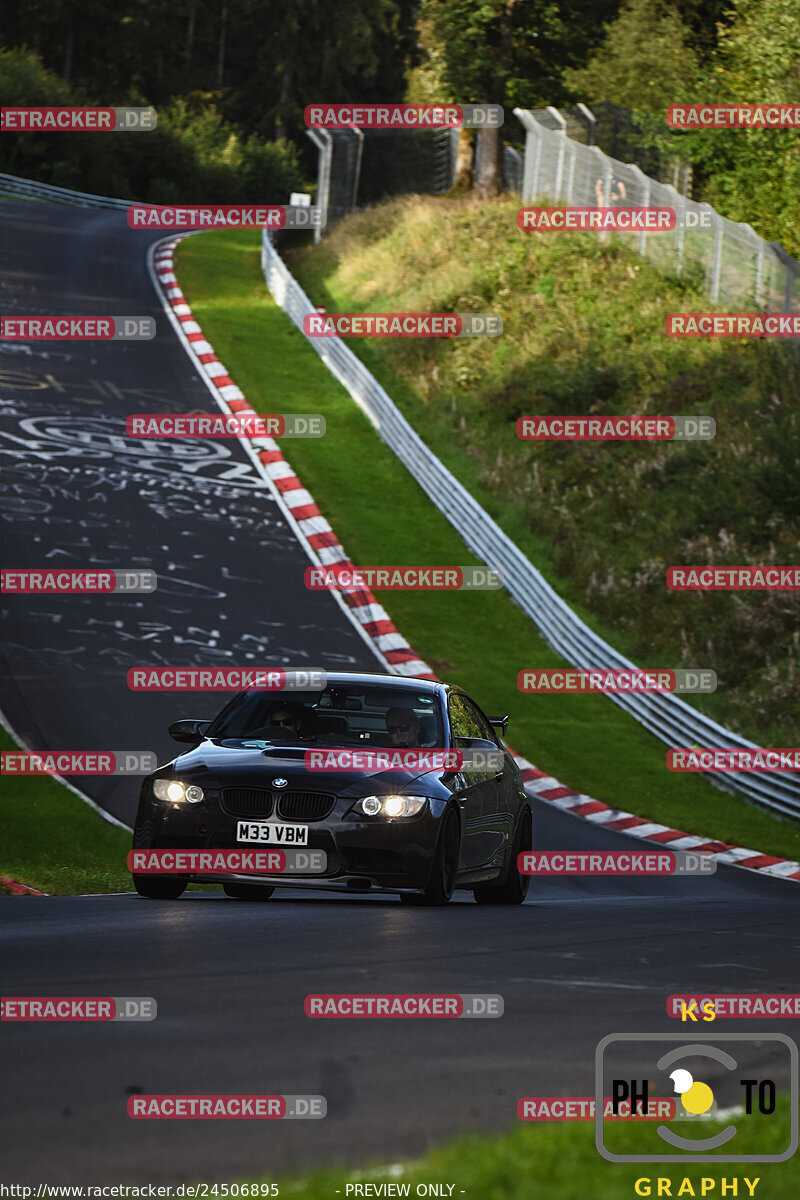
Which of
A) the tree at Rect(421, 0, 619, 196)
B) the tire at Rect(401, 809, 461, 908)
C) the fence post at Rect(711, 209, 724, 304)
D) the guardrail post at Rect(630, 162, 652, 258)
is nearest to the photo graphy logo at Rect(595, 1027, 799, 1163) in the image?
the tire at Rect(401, 809, 461, 908)

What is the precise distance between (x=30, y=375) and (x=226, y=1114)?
30832 mm

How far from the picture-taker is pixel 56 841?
14.8m

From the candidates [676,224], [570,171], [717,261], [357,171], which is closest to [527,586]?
[717,261]

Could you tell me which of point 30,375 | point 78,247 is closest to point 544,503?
point 30,375

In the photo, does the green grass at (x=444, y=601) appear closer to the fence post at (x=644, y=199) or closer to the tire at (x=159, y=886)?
the fence post at (x=644, y=199)

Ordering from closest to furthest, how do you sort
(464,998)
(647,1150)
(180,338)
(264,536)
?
1. (647,1150)
2. (464,998)
3. (264,536)
4. (180,338)

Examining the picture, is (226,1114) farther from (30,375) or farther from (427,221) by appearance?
(427,221)

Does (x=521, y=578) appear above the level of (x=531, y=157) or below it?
below

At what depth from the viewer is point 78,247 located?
48594 millimetres

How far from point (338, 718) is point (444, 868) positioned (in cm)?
127

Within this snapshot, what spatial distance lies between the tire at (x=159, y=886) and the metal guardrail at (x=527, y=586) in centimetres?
1022

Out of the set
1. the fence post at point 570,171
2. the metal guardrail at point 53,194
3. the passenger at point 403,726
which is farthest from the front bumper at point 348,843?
the metal guardrail at point 53,194

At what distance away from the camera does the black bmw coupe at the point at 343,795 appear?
10.4m

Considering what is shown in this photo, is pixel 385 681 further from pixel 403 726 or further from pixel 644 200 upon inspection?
pixel 644 200
